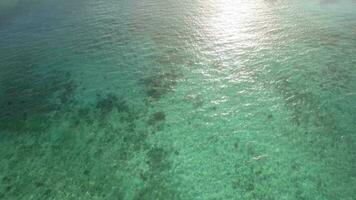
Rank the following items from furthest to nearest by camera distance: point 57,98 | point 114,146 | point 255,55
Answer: point 255,55, point 57,98, point 114,146

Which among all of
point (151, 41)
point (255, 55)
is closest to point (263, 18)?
point (255, 55)

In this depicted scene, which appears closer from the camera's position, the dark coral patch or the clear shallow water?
the clear shallow water

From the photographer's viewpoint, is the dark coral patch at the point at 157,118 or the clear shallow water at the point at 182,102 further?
the dark coral patch at the point at 157,118

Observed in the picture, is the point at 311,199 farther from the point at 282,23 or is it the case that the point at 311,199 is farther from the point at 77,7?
the point at 77,7

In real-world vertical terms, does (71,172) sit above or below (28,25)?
below

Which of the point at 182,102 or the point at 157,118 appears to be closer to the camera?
the point at 157,118

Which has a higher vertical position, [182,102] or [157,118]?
[182,102]

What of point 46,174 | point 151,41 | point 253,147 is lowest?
point 46,174

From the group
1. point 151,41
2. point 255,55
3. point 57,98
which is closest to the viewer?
point 57,98
